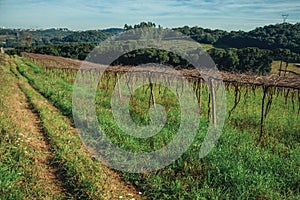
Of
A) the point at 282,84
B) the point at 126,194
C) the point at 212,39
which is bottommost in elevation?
the point at 126,194

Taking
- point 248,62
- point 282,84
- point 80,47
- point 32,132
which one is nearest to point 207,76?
point 282,84

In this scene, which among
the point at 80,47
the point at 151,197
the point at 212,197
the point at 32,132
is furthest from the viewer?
the point at 80,47

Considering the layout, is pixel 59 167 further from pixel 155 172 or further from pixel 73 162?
pixel 155 172

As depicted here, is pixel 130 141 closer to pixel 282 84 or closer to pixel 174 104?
pixel 282 84

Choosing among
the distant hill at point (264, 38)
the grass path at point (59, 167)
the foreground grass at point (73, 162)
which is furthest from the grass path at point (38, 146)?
the distant hill at point (264, 38)

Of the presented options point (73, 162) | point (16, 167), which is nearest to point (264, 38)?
point (73, 162)

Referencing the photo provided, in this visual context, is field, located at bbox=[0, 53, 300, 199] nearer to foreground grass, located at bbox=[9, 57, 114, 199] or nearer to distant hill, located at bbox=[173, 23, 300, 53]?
foreground grass, located at bbox=[9, 57, 114, 199]

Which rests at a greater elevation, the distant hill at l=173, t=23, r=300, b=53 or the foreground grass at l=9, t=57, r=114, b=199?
the distant hill at l=173, t=23, r=300, b=53

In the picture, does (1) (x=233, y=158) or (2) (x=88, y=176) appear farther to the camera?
(1) (x=233, y=158)

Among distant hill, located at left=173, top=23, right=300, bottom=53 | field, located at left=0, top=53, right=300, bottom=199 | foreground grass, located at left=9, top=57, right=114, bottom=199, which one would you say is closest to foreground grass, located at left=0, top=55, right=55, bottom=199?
field, located at left=0, top=53, right=300, bottom=199

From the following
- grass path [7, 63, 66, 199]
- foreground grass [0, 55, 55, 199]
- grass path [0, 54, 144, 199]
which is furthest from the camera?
grass path [7, 63, 66, 199]

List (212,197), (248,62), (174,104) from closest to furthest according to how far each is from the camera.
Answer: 1. (212,197)
2. (174,104)
3. (248,62)

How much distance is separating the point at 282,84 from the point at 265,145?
5.55 feet

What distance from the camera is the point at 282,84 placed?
7223 millimetres
